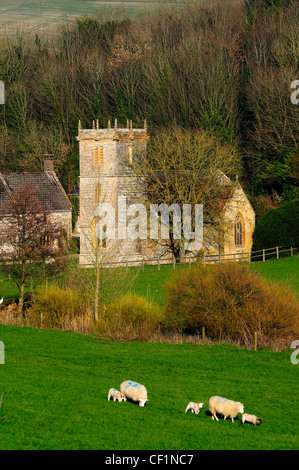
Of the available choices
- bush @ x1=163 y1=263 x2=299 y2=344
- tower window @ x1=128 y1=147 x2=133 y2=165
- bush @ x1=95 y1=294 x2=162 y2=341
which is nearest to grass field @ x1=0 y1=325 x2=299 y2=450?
bush @ x1=95 y1=294 x2=162 y2=341

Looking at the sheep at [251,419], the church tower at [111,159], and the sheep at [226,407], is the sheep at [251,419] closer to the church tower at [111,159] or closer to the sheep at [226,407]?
the sheep at [226,407]

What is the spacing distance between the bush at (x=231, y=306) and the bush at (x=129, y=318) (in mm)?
713

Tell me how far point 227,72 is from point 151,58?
50.6 ft

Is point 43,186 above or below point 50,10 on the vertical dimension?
below

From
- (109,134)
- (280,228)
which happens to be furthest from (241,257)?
(109,134)

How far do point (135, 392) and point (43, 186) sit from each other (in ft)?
132

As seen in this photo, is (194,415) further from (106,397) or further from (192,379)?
(192,379)

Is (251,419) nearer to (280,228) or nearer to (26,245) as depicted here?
(26,245)

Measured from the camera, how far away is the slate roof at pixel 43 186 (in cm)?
5147

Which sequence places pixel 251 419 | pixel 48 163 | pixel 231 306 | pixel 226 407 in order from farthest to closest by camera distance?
pixel 48 163 < pixel 231 306 < pixel 226 407 < pixel 251 419

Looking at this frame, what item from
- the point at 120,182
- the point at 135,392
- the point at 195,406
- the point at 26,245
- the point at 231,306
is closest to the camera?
the point at 195,406

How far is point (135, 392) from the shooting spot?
45.6 feet

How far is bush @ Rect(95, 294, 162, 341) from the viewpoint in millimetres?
24672

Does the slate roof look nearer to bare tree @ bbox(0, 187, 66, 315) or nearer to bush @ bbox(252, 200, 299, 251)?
bush @ bbox(252, 200, 299, 251)
